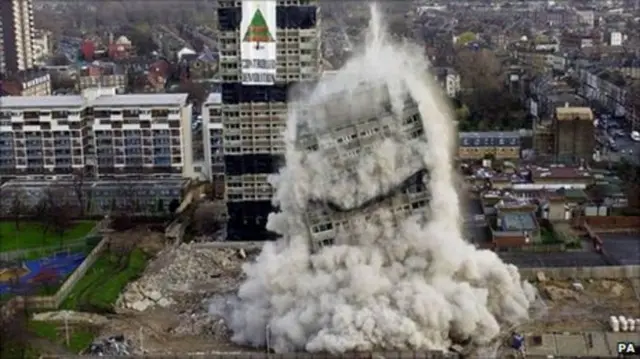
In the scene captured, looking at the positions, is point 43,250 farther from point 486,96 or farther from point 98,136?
point 486,96

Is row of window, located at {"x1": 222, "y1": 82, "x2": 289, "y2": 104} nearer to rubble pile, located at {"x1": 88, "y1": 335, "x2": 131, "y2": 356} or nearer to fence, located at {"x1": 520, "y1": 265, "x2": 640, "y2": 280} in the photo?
fence, located at {"x1": 520, "y1": 265, "x2": 640, "y2": 280}

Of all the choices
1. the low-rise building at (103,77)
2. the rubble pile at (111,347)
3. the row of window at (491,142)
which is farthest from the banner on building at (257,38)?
the low-rise building at (103,77)

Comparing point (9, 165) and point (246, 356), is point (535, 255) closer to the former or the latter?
point (246, 356)

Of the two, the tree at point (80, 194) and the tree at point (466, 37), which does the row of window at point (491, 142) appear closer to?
the tree at point (80, 194)

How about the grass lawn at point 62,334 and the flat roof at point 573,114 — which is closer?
the grass lawn at point 62,334

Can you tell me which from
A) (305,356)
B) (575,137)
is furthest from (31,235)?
(575,137)

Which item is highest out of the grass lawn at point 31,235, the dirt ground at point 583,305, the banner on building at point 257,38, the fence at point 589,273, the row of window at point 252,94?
the banner on building at point 257,38

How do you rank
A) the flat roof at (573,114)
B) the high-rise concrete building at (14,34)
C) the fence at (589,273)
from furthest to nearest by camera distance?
the high-rise concrete building at (14,34), the flat roof at (573,114), the fence at (589,273)
